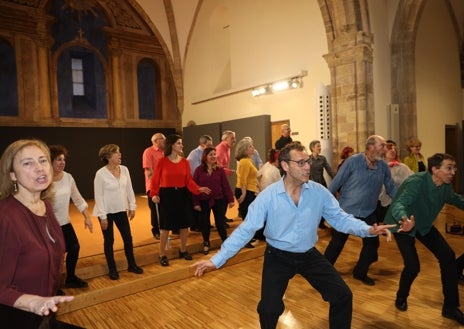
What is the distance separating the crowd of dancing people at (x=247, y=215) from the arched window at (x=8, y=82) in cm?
741

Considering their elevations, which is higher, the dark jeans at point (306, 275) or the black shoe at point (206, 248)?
the dark jeans at point (306, 275)

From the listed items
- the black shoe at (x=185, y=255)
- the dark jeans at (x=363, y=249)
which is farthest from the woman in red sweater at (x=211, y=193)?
the dark jeans at (x=363, y=249)

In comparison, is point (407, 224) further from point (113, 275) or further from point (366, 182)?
point (113, 275)

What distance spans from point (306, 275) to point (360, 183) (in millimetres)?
1683

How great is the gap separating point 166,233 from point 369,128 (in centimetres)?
471

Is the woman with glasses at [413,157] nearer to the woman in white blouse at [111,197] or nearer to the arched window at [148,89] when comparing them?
the woman in white blouse at [111,197]

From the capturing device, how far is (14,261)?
1.47 metres

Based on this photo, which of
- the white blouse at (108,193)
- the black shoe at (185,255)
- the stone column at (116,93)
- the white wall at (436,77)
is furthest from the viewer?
the stone column at (116,93)

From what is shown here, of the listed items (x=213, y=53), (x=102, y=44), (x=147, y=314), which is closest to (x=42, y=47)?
(x=102, y=44)

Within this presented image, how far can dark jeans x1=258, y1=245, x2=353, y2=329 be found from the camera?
2199 mm

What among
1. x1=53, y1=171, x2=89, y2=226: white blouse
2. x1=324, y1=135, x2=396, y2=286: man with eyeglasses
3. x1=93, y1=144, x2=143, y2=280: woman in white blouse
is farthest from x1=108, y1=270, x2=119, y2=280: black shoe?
x1=324, y1=135, x2=396, y2=286: man with eyeglasses

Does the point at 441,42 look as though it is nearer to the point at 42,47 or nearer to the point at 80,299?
the point at 80,299

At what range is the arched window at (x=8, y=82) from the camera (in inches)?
404

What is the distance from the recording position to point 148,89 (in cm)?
1316
